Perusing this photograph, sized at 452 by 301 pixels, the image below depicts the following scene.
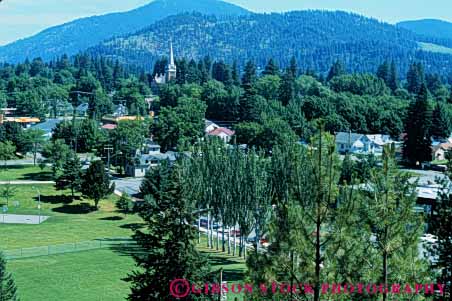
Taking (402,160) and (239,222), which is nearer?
(239,222)

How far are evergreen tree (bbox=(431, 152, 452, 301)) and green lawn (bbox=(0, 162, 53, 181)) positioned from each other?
Result: 3537cm

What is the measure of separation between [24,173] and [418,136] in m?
29.4

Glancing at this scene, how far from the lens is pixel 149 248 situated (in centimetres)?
1198

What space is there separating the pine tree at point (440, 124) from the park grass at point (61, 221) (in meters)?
32.2

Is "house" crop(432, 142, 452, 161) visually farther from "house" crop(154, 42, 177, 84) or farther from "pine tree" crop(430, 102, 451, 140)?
"house" crop(154, 42, 177, 84)

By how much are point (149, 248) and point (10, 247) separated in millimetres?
18531

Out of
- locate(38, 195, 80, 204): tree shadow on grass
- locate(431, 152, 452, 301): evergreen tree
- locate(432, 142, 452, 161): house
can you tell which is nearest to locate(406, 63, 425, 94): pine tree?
locate(432, 142, 452, 161): house

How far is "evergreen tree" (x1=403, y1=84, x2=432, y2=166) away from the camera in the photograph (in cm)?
5234

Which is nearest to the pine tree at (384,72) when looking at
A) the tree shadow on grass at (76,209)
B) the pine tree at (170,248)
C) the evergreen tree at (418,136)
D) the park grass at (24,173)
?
the evergreen tree at (418,136)

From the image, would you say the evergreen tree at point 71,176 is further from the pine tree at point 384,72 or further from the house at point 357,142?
the pine tree at point 384,72

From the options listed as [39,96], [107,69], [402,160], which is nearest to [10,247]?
[402,160]

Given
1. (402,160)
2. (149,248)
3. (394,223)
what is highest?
(394,223)

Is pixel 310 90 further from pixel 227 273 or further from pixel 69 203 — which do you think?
pixel 227 273

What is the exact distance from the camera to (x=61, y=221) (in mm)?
34625
